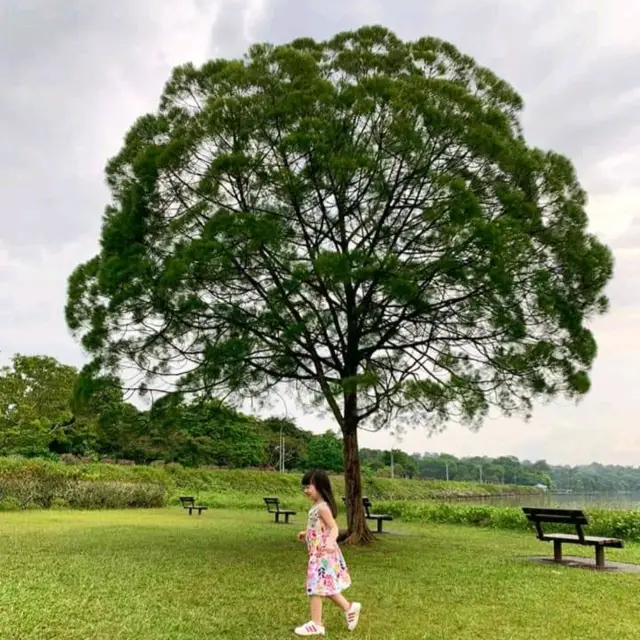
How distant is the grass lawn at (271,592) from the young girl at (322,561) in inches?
7.0

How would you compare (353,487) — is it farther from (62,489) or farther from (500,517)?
(62,489)

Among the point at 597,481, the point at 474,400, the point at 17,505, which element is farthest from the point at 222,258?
the point at 597,481

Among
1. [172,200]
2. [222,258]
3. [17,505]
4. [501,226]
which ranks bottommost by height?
[17,505]

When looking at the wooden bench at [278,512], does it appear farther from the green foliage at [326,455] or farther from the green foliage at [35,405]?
the green foliage at [326,455]

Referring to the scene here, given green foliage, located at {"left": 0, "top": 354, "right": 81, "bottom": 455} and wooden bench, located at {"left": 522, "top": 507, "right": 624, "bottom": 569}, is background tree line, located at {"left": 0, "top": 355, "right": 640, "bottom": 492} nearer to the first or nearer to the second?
green foliage, located at {"left": 0, "top": 354, "right": 81, "bottom": 455}

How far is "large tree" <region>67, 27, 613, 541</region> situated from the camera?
27.6 feet

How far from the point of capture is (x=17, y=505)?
61.5 feet

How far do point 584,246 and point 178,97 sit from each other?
267 inches

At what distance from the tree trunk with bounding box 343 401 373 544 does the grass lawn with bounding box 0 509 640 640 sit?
1.43 ft

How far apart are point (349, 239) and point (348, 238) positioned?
24mm

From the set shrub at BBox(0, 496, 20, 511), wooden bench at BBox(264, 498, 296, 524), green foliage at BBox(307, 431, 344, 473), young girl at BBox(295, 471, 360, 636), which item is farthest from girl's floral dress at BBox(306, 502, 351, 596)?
green foliage at BBox(307, 431, 344, 473)

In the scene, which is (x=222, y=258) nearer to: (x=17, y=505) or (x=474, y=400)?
(x=474, y=400)

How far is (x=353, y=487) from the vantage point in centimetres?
1059

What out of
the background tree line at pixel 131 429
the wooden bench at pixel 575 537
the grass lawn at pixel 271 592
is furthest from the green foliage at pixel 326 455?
the wooden bench at pixel 575 537
